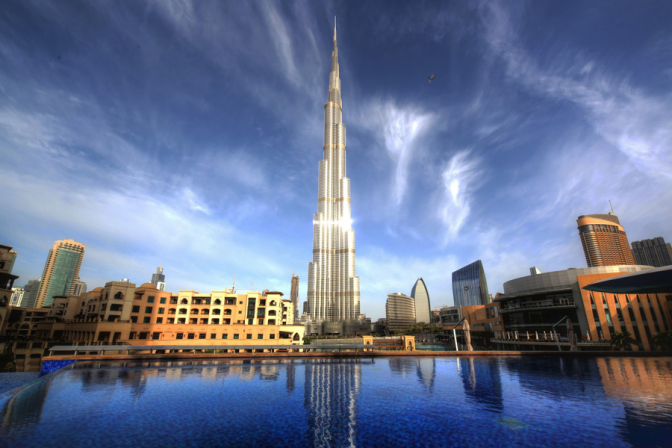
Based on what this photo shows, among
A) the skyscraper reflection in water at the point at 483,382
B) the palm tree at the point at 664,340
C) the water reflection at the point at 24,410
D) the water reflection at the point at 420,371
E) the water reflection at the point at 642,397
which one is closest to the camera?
the water reflection at the point at 642,397

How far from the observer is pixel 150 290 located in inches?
3265

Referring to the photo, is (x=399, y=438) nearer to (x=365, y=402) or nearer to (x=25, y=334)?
(x=365, y=402)

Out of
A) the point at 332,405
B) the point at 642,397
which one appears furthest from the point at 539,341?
the point at 332,405

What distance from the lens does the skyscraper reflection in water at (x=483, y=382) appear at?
2836cm

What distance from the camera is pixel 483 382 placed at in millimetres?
36812

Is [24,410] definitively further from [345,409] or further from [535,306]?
[535,306]

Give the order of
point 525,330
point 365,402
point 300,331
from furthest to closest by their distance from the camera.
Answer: point 525,330, point 300,331, point 365,402

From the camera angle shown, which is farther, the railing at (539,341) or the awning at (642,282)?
the railing at (539,341)

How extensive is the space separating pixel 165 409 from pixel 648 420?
125 ft

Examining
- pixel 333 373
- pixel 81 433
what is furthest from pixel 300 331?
pixel 81 433

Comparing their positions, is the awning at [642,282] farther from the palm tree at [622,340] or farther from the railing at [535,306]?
the railing at [535,306]

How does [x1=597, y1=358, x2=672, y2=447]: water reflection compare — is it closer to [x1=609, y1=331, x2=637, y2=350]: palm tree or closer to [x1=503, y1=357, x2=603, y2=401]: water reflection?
[x1=503, y1=357, x2=603, y2=401]: water reflection

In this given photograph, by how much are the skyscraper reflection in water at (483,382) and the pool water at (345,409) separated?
0.18 metres

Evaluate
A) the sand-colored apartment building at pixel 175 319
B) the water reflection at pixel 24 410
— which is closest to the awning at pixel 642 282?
the sand-colored apartment building at pixel 175 319
